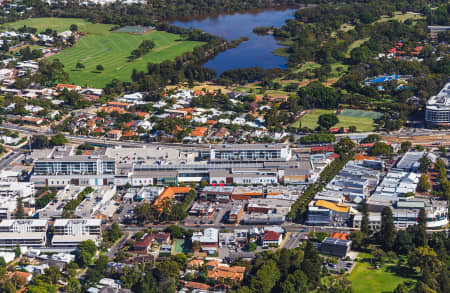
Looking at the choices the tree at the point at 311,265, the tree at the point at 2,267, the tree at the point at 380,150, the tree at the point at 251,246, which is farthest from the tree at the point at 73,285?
the tree at the point at 380,150

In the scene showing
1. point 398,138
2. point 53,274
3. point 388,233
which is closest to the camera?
point 53,274

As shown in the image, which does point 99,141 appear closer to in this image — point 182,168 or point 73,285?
point 182,168

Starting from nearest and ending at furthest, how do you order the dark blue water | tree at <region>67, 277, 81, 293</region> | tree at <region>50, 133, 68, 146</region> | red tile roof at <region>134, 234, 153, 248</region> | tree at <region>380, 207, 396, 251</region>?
tree at <region>67, 277, 81, 293</region>
tree at <region>380, 207, 396, 251</region>
red tile roof at <region>134, 234, 153, 248</region>
tree at <region>50, 133, 68, 146</region>
the dark blue water

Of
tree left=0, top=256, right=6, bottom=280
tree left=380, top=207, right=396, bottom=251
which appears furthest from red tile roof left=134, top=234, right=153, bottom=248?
tree left=380, top=207, right=396, bottom=251

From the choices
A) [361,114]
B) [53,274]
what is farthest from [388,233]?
[361,114]

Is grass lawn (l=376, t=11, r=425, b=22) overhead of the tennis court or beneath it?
overhead

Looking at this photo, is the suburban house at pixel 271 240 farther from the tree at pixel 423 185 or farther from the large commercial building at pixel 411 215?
the tree at pixel 423 185

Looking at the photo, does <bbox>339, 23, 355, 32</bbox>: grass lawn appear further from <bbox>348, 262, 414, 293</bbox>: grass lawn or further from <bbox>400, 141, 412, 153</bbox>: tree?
<bbox>348, 262, 414, 293</bbox>: grass lawn
